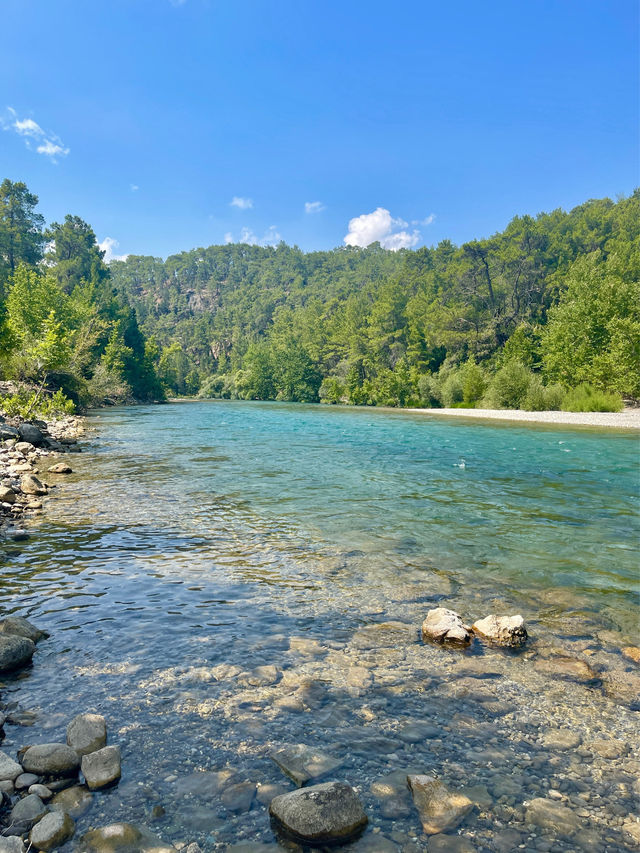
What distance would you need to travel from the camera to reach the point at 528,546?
979 centimetres

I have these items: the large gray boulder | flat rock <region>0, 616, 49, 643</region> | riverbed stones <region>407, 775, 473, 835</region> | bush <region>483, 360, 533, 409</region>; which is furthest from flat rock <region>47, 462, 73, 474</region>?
bush <region>483, 360, 533, 409</region>

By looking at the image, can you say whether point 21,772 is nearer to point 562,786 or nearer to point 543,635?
point 562,786

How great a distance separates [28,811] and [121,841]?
2.22 feet

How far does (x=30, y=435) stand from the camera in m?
21.9

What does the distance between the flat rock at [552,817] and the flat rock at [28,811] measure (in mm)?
3232

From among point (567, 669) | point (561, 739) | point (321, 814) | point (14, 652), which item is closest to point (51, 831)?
point (321, 814)

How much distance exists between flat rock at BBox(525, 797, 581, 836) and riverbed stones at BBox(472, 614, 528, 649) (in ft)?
7.98

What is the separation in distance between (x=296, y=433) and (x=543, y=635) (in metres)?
29.3

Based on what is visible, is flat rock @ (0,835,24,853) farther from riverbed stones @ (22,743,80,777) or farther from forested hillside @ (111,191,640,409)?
forested hillside @ (111,191,640,409)

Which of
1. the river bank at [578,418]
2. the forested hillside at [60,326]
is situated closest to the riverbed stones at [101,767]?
the forested hillside at [60,326]

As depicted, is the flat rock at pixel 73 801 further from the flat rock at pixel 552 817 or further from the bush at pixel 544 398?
the bush at pixel 544 398

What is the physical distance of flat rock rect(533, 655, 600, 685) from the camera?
5184 millimetres

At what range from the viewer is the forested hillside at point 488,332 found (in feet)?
207

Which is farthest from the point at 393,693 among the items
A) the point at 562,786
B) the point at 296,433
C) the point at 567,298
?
the point at 567,298
